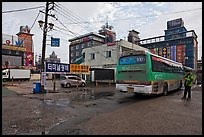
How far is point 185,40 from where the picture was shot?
175ft

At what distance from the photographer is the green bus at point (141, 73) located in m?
11.4

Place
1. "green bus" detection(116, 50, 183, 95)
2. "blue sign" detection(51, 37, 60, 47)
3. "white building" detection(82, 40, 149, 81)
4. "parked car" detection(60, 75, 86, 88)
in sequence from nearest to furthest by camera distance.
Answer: "green bus" detection(116, 50, 183, 95)
"blue sign" detection(51, 37, 60, 47)
"parked car" detection(60, 75, 86, 88)
"white building" detection(82, 40, 149, 81)

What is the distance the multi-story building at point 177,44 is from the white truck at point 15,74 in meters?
37.1

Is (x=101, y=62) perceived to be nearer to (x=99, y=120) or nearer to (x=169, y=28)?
(x=99, y=120)

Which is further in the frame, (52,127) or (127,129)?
(52,127)

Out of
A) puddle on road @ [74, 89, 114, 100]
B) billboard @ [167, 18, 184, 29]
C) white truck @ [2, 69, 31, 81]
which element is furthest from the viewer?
billboard @ [167, 18, 184, 29]

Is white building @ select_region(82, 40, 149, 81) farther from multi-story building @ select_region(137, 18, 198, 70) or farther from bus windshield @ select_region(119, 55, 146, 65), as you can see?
multi-story building @ select_region(137, 18, 198, 70)

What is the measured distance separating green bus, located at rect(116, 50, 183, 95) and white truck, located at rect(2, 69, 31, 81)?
3075 centimetres

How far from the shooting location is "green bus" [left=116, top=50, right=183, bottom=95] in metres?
11.4

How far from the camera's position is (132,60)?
12219 millimetres

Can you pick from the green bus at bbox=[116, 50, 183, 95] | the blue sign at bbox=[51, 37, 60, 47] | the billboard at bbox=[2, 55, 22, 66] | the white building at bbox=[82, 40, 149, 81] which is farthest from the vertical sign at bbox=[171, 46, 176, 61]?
the billboard at bbox=[2, 55, 22, 66]

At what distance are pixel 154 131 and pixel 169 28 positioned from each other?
65026 mm

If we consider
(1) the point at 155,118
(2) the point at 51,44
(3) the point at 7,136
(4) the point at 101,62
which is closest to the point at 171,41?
(4) the point at 101,62

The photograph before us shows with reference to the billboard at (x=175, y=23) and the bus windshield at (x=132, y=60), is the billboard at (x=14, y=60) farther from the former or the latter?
the billboard at (x=175, y=23)
